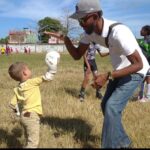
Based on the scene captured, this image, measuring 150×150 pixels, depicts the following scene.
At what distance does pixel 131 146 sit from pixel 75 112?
263 centimetres

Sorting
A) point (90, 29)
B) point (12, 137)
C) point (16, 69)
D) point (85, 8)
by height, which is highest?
point (85, 8)

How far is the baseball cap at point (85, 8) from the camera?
18.2 ft

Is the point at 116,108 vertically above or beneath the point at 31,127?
above

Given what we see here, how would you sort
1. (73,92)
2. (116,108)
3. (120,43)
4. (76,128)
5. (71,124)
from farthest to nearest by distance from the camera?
1. (73,92)
2. (71,124)
3. (76,128)
4. (116,108)
5. (120,43)

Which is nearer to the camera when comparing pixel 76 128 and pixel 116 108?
pixel 116 108

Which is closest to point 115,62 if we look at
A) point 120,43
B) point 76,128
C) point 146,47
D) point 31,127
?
point 120,43

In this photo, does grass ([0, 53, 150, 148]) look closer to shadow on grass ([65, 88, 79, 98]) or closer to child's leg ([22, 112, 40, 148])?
shadow on grass ([65, 88, 79, 98])

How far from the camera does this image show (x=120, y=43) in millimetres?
5422

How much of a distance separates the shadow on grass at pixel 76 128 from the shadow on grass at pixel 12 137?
64cm

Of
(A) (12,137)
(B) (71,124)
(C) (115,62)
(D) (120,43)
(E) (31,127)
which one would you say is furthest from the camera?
(B) (71,124)

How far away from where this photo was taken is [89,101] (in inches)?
408

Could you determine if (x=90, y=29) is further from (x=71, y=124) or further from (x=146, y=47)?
(x=146, y=47)

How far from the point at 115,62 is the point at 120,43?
0.48 m

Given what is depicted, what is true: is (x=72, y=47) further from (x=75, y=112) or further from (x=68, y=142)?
(x=75, y=112)
